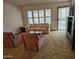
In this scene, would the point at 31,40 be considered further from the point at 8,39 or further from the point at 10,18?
the point at 10,18

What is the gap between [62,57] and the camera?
3.42 m

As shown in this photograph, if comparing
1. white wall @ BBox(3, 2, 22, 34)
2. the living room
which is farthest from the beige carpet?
white wall @ BBox(3, 2, 22, 34)

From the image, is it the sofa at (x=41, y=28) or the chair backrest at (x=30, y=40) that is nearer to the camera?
the chair backrest at (x=30, y=40)

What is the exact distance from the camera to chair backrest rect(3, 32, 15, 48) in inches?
171

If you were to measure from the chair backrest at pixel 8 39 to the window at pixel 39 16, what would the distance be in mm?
6132

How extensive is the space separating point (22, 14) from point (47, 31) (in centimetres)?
403

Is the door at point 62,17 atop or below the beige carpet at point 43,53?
atop

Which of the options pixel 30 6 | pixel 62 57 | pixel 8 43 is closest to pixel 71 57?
pixel 62 57

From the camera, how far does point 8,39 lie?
4.48 meters

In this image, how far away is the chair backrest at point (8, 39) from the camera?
4.35 metres

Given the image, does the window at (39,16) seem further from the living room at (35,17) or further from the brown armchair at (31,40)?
the brown armchair at (31,40)

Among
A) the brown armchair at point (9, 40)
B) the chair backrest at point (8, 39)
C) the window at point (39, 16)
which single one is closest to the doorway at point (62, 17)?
the window at point (39, 16)

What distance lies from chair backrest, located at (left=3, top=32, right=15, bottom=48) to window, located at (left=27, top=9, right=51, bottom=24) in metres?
6.13

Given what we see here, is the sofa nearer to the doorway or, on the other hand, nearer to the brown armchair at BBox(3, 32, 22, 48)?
the doorway
